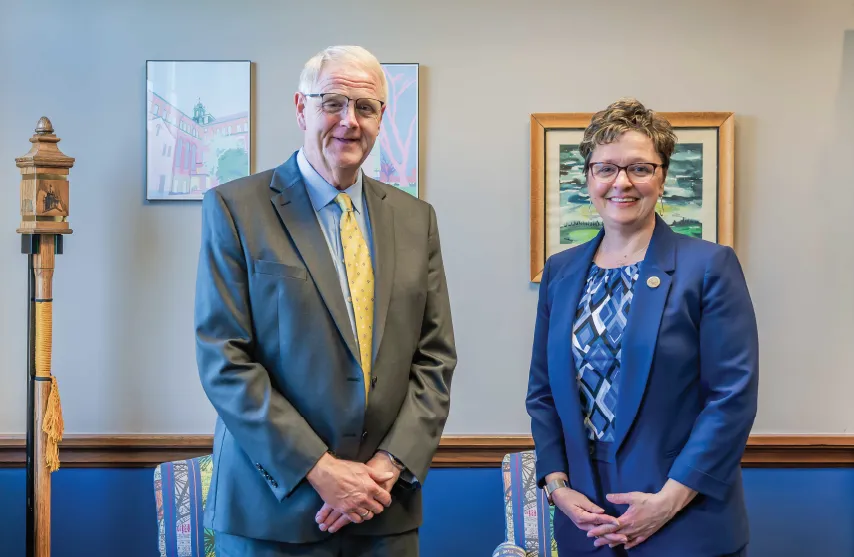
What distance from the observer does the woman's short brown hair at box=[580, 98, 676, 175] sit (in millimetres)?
1850

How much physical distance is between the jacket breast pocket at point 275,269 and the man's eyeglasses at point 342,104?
0.35 meters

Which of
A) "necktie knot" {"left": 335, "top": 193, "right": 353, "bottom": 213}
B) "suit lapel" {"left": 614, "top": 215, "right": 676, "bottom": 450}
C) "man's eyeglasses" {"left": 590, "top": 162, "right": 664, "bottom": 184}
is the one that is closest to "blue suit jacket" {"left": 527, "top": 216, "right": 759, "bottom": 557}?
"suit lapel" {"left": 614, "top": 215, "right": 676, "bottom": 450}

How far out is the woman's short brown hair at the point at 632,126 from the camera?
6.07 ft

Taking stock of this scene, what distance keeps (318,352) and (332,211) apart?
33 centimetres

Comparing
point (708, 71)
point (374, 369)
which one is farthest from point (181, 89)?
point (708, 71)

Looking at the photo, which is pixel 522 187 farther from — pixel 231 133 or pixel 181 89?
pixel 181 89

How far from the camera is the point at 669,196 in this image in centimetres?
296


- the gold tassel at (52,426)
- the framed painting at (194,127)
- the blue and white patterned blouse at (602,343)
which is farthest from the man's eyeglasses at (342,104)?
the gold tassel at (52,426)

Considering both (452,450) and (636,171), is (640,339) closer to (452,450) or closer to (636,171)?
(636,171)

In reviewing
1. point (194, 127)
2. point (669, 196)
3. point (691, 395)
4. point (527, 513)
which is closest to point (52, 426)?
point (194, 127)

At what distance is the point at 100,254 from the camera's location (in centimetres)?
298

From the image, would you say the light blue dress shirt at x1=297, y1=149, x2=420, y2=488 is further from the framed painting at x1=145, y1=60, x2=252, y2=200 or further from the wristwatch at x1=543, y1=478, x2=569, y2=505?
the framed painting at x1=145, y1=60, x2=252, y2=200

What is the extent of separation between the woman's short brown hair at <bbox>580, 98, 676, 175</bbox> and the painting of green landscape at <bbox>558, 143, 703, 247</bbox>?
106 cm

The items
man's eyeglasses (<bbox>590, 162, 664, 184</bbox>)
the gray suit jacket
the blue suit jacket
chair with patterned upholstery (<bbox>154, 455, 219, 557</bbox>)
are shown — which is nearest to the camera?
the gray suit jacket
